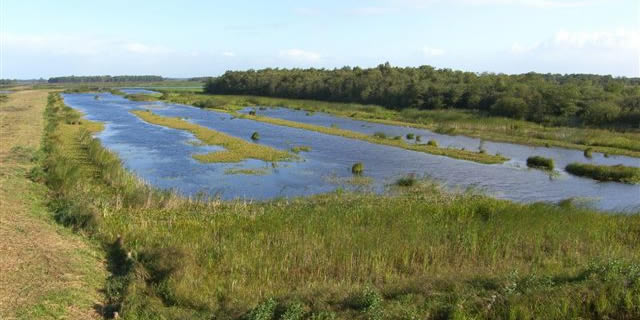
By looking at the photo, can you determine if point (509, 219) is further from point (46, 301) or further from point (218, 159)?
point (218, 159)

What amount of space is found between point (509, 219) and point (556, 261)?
4.03 meters

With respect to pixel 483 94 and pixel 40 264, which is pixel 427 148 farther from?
pixel 40 264

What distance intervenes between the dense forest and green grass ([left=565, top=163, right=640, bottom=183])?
2352cm

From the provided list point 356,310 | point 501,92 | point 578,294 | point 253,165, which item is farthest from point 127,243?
point 501,92

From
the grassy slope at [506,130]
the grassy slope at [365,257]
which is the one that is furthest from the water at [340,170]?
the grassy slope at [365,257]

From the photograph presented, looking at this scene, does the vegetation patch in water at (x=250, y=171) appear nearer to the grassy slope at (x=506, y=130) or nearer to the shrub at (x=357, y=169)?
the shrub at (x=357, y=169)

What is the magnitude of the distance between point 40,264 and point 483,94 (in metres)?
64.7

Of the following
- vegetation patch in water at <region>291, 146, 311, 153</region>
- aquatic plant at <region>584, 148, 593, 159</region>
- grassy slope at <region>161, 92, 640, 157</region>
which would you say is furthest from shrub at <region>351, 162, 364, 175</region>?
grassy slope at <region>161, 92, 640, 157</region>

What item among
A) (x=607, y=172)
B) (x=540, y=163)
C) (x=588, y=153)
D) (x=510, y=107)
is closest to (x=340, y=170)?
(x=540, y=163)

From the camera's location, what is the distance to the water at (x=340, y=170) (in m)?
25.5

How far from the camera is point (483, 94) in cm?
6925

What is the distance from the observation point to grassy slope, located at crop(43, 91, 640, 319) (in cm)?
973

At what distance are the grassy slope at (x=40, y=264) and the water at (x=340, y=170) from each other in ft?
26.9

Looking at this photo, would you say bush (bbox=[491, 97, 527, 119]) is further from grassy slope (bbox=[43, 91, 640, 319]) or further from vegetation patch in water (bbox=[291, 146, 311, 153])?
grassy slope (bbox=[43, 91, 640, 319])
